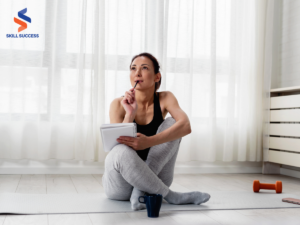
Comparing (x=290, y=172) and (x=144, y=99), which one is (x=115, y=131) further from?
(x=290, y=172)

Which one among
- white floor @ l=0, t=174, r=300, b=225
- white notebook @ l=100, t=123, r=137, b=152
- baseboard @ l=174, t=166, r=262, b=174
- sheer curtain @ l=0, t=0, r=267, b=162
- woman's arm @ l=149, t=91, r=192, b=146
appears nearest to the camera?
white floor @ l=0, t=174, r=300, b=225

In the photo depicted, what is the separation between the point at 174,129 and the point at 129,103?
0.27m

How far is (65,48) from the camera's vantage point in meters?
2.89

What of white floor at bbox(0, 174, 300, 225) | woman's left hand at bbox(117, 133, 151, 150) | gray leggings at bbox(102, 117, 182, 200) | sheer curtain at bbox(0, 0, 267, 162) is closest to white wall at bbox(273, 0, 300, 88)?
sheer curtain at bbox(0, 0, 267, 162)

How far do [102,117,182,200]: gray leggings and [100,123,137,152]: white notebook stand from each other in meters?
0.05

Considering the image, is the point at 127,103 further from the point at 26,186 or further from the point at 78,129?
the point at 78,129

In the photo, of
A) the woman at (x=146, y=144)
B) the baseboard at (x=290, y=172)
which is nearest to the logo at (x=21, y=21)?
the woman at (x=146, y=144)

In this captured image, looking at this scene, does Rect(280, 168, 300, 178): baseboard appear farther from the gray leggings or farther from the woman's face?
the woman's face

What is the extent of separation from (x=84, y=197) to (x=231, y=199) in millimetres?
804

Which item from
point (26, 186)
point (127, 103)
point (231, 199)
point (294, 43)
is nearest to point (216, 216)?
point (231, 199)

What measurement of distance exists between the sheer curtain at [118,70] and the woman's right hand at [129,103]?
1.17m

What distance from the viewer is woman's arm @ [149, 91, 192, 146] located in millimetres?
1638

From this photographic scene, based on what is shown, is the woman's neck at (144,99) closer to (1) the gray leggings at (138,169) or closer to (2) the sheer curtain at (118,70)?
(1) the gray leggings at (138,169)

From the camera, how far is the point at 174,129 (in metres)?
1.68
